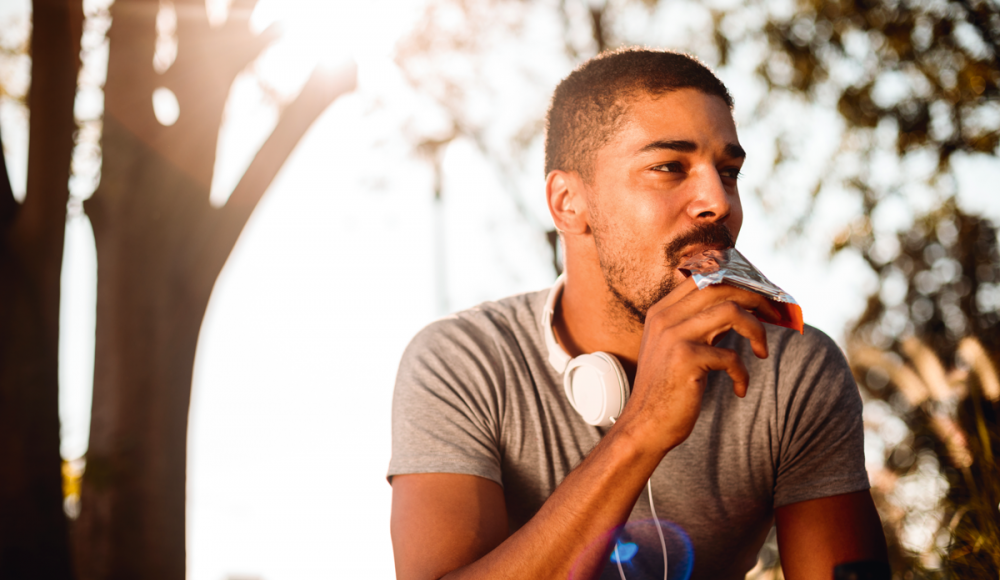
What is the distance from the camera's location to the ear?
2416 millimetres

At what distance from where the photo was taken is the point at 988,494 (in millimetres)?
2682

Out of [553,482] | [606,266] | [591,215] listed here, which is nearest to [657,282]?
[606,266]

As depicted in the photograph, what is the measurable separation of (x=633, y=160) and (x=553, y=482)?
1061 millimetres

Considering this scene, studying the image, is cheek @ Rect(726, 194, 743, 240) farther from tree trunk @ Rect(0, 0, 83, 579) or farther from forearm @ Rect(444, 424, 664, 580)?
tree trunk @ Rect(0, 0, 83, 579)

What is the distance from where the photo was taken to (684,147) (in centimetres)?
210

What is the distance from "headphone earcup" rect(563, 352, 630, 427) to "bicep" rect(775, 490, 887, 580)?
0.67 m

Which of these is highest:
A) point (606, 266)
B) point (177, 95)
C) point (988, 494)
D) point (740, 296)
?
point (177, 95)

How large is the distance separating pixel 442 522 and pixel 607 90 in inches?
60.7

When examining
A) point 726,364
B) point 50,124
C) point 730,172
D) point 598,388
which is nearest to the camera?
point 726,364

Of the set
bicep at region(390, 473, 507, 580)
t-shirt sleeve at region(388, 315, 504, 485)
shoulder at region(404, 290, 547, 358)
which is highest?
shoulder at region(404, 290, 547, 358)

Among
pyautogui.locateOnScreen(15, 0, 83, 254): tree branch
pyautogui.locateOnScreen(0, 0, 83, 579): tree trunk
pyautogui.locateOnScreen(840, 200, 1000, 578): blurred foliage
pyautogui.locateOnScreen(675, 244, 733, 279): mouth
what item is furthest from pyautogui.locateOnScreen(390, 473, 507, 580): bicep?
pyautogui.locateOnScreen(15, 0, 83, 254): tree branch

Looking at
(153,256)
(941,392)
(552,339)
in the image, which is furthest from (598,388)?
(153,256)

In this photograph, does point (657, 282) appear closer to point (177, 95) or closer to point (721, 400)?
point (721, 400)

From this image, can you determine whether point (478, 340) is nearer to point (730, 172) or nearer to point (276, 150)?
point (730, 172)
